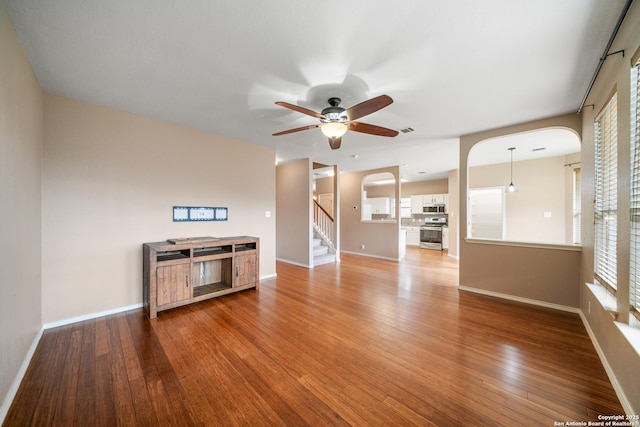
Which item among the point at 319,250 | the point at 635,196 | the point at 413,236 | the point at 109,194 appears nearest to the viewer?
the point at 635,196

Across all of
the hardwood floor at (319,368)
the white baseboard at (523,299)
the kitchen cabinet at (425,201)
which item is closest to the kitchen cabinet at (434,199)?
the kitchen cabinet at (425,201)

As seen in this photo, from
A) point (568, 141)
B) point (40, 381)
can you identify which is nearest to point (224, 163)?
point (40, 381)

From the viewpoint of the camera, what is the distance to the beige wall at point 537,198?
542cm

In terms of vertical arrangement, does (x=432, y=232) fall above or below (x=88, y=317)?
above

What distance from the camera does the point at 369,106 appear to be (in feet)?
7.14

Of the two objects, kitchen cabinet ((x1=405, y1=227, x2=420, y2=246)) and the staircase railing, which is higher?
the staircase railing

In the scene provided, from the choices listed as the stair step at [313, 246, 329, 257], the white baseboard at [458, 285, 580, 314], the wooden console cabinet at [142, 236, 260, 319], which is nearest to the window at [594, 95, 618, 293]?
the white baseboard at [458, 285, 580, 314]

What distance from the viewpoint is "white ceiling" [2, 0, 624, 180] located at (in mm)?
1537

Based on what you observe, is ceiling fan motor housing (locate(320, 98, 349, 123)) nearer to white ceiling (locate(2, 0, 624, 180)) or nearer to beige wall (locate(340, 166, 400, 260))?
white ceiling (locate(2, 0, 624, 180))

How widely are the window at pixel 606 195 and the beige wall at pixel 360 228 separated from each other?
398cm

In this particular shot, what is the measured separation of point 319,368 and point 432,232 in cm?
772

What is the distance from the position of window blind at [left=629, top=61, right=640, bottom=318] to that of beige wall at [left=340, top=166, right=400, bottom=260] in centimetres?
475

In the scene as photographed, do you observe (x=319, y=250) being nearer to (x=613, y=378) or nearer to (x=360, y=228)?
(x=360, y=228)

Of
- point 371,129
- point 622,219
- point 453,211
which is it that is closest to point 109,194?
point 371,129
